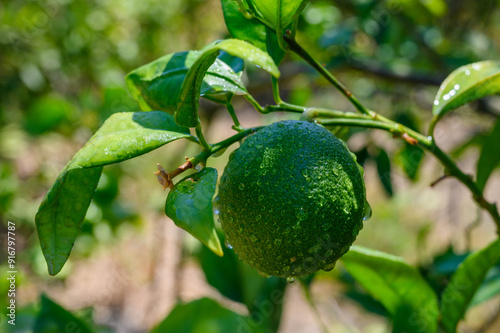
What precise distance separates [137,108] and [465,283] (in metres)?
0.69

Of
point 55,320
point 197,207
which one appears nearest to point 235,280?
point 55,320

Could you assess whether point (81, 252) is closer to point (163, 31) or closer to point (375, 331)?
point (375, 331)

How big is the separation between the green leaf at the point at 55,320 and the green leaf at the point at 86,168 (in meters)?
0.37

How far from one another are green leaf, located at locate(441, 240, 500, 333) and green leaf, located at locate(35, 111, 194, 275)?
52 centimetres

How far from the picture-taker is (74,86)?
282cm

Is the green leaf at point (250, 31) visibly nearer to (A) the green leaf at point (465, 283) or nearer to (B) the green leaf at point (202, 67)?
(B) the green leaf at point (202, 67)

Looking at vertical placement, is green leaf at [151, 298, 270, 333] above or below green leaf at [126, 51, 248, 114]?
below

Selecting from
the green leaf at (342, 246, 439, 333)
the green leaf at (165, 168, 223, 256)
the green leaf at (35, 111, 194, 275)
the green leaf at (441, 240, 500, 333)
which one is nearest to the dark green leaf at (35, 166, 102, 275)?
the green leaf at (35, 111, 194, 275)

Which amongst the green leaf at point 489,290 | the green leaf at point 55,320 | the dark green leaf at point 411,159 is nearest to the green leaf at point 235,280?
the green leaf at point 55,320

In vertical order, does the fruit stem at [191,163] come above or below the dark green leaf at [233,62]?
below

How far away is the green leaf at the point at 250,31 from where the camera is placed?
70 centimetres

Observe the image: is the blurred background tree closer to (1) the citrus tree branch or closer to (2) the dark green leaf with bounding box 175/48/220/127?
(1) the citrus tree branch

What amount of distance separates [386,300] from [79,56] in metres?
2.37

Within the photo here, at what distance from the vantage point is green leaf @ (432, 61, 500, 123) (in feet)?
2.44
